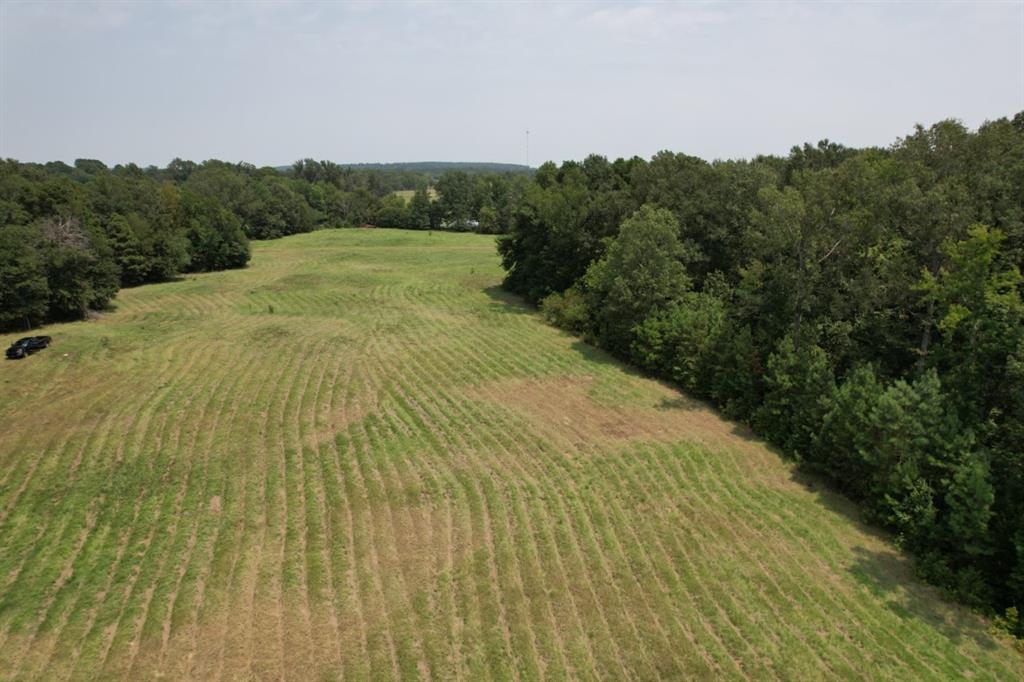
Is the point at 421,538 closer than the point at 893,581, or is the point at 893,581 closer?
the point at 893,581

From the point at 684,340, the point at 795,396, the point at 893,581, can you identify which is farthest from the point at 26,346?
the point at 893,581

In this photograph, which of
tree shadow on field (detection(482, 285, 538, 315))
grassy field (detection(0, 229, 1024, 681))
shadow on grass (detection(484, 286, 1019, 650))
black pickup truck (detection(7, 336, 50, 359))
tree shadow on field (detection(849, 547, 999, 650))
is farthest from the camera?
tree shadow on field (detection(482, 285, 538, 315))

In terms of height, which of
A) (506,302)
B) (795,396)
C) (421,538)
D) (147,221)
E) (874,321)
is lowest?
(421,538)

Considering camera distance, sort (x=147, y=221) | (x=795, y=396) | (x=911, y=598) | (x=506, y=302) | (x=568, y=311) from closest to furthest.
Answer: (x=911, y=598)
(x=795, y=396)
(x=568, y=311)
(x=506, y=302)
(x=147, y=221)

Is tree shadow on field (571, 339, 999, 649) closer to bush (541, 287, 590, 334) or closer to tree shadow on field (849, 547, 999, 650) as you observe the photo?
tree shadow on field (849, 547, 999, 650)

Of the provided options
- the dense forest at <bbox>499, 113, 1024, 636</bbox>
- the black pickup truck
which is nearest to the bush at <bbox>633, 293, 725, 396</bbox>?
the dense forest at <bbox>499, 113, 1024, 636</bbox>

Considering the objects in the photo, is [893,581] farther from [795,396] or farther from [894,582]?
[795,396]

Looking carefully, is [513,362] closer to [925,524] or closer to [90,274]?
[925,524]
